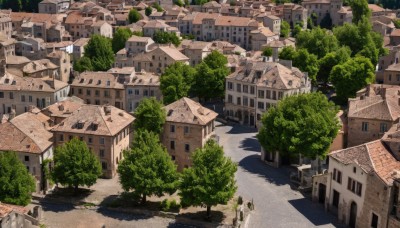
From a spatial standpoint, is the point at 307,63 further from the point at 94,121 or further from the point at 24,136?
the point at 24,136

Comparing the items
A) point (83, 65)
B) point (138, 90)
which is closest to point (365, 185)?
point (138, 90)

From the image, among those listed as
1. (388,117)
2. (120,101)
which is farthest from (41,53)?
(388,117)

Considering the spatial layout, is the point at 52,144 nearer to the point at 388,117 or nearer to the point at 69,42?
the point at 388,117

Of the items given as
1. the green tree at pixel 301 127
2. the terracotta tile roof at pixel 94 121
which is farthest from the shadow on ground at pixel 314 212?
the terracotta tile roof at pixel 94 121

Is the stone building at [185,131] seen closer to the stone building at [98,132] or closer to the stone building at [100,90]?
the stone building at [98,132]

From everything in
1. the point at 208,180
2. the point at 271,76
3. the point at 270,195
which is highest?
the point at 271,76
